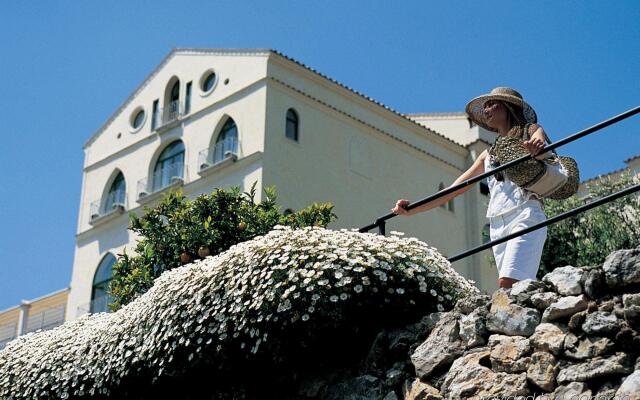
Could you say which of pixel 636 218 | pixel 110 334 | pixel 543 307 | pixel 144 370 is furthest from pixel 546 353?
pixel 636 218

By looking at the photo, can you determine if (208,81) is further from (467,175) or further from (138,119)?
(467,175)

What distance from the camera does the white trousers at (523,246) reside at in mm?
7516

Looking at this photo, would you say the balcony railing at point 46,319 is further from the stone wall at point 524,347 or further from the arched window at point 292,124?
the stone wall at point 524,347

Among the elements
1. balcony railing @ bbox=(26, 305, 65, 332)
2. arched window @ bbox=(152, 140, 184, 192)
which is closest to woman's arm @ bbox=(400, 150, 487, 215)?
arched window @ bbox=(152, 140, 184, 192)

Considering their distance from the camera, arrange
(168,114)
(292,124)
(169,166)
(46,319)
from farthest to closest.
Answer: (46,319) → (168,114) → (169,166) → (292,124)

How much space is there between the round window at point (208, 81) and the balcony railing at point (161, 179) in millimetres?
2502

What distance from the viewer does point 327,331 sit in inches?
307

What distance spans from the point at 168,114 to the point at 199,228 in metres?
18.7

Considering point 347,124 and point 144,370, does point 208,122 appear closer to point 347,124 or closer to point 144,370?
point 347,124

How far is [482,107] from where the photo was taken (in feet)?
26.5

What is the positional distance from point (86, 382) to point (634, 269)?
5.23m

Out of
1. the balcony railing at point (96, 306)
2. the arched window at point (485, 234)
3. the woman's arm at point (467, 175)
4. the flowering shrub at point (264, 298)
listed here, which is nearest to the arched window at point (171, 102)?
the balcony railing at point (96, 306)

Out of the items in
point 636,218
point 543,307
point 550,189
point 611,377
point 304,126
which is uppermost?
point 304,126

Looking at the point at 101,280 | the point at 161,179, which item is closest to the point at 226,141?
the point at 161,179
